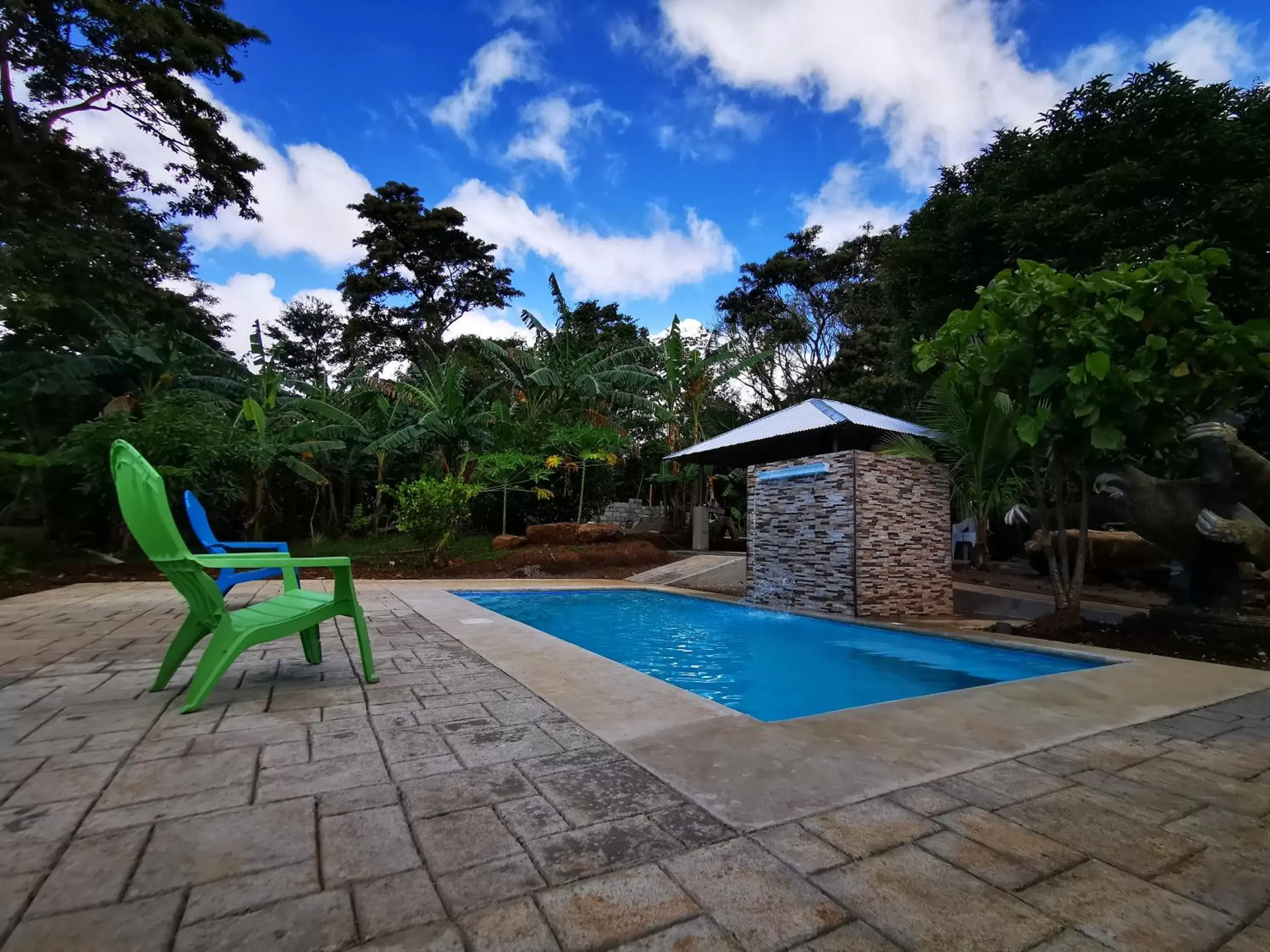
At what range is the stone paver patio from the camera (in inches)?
54.2

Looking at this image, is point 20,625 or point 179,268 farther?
point 179,268

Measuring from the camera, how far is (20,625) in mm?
5391

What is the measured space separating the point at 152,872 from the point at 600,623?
255 inches

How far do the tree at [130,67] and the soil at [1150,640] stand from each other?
15.6 metres

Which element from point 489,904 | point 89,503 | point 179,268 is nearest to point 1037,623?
point 489,904

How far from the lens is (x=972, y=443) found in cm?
696

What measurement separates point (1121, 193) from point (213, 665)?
12479mm

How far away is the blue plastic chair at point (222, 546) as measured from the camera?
4.02 m

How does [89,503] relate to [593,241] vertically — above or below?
below

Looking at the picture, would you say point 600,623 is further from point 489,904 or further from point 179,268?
point 179,268

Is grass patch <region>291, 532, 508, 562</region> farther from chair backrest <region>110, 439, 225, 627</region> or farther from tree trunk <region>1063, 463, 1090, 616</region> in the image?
tree trunk <region>1063, 463, 1090, 616</region>

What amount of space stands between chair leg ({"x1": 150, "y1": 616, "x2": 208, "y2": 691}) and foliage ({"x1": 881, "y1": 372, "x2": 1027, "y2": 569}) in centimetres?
680

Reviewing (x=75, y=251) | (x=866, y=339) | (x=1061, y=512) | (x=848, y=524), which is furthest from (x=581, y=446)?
(x=866, y=339)

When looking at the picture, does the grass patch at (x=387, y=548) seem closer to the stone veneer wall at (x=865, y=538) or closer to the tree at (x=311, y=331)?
the stone veneer wall at (x=865, y=538)
